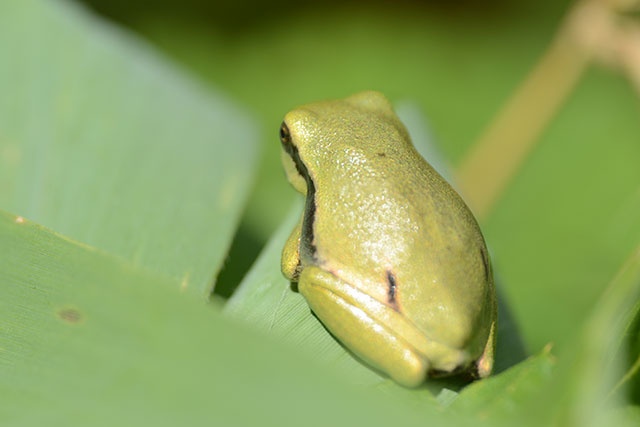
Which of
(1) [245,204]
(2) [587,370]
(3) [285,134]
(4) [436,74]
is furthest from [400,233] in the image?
(4) [436,74]

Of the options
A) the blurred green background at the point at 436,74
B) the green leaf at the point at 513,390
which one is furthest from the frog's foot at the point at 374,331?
the blurred green background at the point at 436,74

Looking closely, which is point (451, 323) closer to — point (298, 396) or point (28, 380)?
point (298, 396)

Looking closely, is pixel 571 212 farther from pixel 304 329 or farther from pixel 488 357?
pixel 304 329

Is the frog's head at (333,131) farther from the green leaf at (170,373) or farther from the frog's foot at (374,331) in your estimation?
the green leaf at (170,373)

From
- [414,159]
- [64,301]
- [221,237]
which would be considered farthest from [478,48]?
[64,301]

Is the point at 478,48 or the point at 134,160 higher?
the point at 478,48
